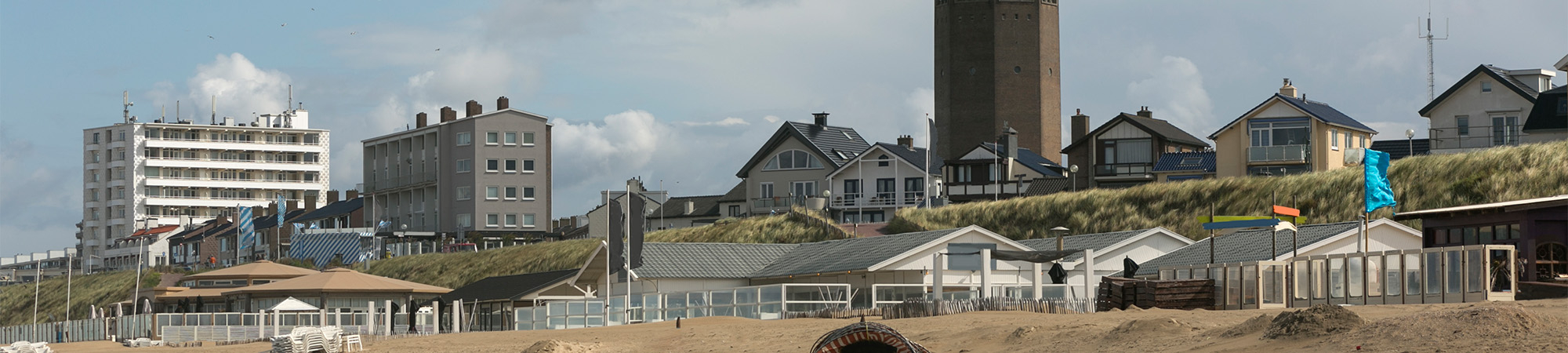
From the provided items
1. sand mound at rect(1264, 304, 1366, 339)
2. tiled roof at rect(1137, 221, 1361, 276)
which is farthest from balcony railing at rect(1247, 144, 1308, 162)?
sand mound at rect(1264, 304, 1366, 339)

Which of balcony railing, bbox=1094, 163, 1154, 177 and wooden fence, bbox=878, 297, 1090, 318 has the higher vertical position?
balcony railing, bbox=1094, 163, 1154, 177

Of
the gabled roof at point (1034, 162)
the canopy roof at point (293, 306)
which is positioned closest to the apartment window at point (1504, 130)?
the gabled roof at point (1034, 162)

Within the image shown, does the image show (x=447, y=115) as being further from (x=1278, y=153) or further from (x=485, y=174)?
(x=1278, y=153)

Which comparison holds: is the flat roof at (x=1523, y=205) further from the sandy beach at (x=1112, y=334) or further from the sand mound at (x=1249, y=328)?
the sand mound at (x=1249, y=328)

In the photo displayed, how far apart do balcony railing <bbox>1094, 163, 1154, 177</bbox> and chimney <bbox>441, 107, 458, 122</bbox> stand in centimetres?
4599

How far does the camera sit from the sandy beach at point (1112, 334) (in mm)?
16953

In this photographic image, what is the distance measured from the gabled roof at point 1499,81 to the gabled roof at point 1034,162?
61.8ft

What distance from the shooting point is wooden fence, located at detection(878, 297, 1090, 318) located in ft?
95.2

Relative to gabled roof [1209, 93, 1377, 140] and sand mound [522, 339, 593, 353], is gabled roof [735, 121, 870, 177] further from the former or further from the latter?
sand mound [522, 339, 593, 353]

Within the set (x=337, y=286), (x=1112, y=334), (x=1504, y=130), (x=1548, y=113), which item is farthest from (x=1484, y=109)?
(x=1112, y=334)

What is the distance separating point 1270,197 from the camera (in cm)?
5128

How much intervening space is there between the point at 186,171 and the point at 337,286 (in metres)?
125

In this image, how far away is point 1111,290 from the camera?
28.8m

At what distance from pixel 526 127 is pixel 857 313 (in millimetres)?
71725
